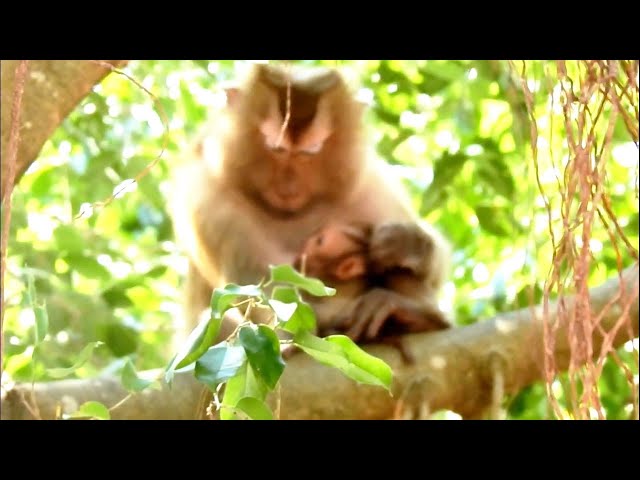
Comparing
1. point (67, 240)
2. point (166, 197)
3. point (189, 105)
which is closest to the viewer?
point (67, 240)

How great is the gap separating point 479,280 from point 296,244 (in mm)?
Result: 1198

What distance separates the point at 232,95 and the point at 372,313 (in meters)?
0.91

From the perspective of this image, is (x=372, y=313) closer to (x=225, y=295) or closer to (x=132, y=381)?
(x=132, y=381)

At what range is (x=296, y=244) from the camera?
11.8ft

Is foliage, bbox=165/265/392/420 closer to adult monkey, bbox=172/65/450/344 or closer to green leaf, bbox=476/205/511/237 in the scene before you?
adult monkey, bbox=172/65/450/344

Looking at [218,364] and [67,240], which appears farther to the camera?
[67,240]

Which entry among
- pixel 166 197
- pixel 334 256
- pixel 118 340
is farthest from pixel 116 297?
pixel 334 256

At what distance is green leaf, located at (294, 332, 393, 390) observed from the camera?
1213 millimetres

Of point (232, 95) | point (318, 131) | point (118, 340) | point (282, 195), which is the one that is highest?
point (232, 95)

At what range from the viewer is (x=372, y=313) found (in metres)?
3.27

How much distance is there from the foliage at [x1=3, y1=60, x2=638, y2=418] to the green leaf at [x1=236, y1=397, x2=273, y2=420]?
61.3 inches

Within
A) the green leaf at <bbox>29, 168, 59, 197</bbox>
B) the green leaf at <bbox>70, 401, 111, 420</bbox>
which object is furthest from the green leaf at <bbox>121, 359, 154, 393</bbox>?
the green leaf at <bbox>29, 168, 59, 197</bbox>

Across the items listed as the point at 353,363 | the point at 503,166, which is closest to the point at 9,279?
the point at 503,166
